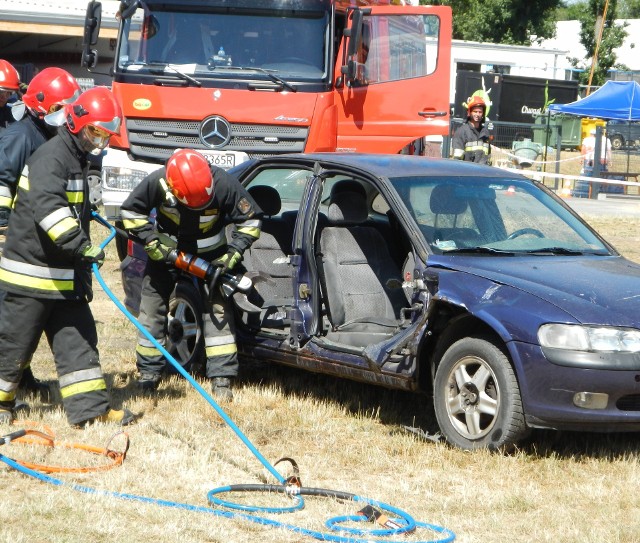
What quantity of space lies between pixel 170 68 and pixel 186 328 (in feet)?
14.0

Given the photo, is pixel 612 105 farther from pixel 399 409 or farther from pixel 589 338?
pixel 589 338

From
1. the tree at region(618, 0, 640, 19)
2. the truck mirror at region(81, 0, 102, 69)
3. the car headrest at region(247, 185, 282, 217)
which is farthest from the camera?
the tree at region(618, 0, 640, 19)

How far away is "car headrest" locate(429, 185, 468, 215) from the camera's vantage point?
20.7 ft

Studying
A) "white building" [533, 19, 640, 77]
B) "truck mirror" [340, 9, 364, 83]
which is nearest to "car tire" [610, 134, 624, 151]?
"truck mirror" [340, 9, 364, 83]

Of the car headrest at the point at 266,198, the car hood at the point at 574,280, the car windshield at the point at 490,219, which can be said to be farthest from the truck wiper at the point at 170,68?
the car hood at the point at 574,280

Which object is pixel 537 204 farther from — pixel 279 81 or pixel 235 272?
pixel 279 81

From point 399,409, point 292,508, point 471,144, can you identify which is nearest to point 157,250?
point 399,409

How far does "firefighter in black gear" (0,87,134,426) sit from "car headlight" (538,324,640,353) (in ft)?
7.75

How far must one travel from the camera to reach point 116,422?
6.21 meters

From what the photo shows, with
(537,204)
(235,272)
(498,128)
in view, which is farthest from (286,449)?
(498,128)

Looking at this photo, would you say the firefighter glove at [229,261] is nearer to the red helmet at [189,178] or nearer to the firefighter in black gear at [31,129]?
the red helmet at [189,178]

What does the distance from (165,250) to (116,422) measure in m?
1.12

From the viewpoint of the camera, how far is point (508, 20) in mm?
49875

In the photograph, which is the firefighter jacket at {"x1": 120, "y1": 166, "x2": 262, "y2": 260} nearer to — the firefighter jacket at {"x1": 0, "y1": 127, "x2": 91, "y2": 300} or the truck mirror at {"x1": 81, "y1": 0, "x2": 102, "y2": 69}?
the firefighter jacket at {"x1": 0, "y1": 127, "x2": 91, "y2": 300}
